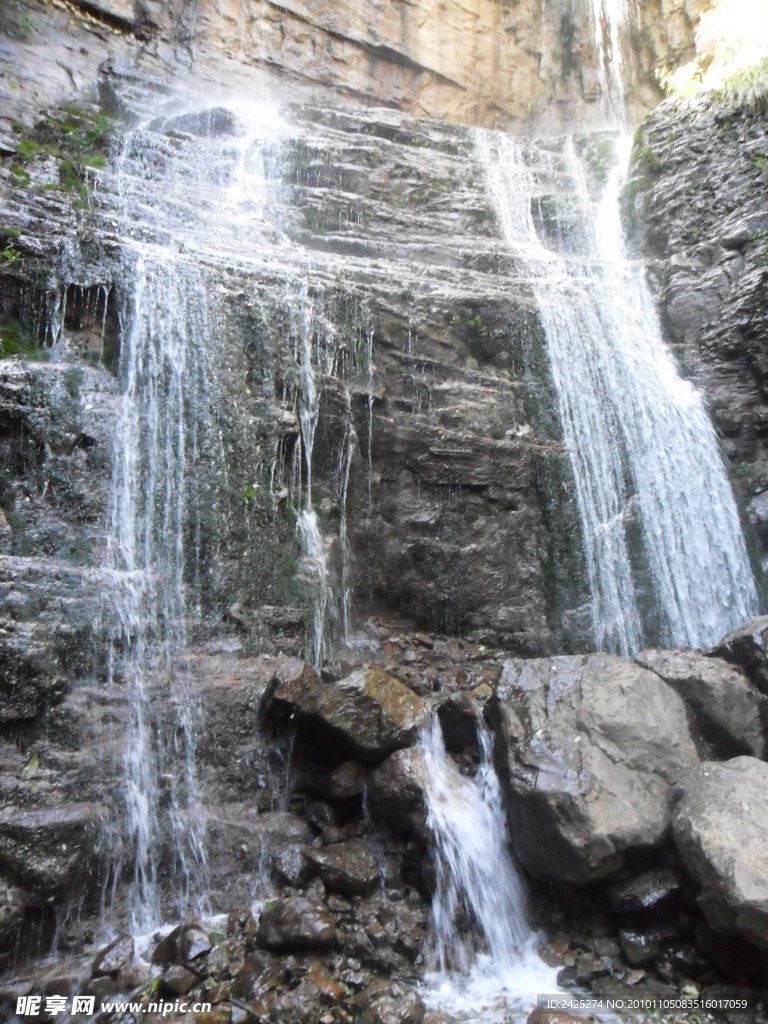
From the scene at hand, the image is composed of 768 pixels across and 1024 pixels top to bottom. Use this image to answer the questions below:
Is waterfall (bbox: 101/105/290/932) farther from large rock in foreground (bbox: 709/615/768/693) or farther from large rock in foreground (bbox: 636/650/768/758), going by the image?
large rock in foreground (bbox: 709/615/768/693)

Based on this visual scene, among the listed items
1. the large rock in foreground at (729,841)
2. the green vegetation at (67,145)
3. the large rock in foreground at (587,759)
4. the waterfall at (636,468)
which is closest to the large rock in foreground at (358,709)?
the large rock in foreground at (587,759)

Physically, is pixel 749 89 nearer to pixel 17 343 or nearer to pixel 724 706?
pixel 724 706

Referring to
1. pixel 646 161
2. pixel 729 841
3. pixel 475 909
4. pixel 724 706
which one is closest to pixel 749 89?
pixel 646 161

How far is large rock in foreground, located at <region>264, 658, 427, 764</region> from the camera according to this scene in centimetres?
579

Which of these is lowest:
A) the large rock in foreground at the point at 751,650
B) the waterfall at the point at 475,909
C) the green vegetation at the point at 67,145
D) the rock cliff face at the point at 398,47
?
the waterfall at the point at 475,909

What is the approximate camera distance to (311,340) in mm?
8547

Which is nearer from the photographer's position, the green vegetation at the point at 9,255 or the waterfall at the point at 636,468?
the green vegetation at the point at 9,255

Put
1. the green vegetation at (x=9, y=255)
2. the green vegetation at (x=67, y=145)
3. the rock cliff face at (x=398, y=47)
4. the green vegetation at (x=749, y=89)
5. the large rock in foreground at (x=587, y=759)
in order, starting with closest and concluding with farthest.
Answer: the large rock in foreground at (x=587, y=759) < the green vegetation at (x=9, y=255) < the green vegetation at (x=67, y=145) < the green vegetation at (x=749, y=89) < the rock cliff face at (x=398, y=47)

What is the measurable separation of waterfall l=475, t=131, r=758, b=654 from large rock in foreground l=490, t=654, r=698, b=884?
3.02 m

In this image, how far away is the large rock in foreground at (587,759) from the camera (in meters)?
4.79

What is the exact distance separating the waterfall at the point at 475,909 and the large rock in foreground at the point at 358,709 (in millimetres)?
282

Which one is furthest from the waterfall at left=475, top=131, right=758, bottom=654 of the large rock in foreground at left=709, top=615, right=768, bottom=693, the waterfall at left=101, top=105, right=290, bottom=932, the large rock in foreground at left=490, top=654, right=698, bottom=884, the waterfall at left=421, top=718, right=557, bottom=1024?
the waterfall at left=101, top=105, right=290, bottom=932

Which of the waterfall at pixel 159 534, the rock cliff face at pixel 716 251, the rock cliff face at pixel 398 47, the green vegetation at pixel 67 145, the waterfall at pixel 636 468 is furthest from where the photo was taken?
the rock cliff face at pixel 398 47

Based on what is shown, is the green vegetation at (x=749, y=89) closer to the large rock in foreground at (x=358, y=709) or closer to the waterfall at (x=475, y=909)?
the large rock in foreground at (x=358, y=709)
